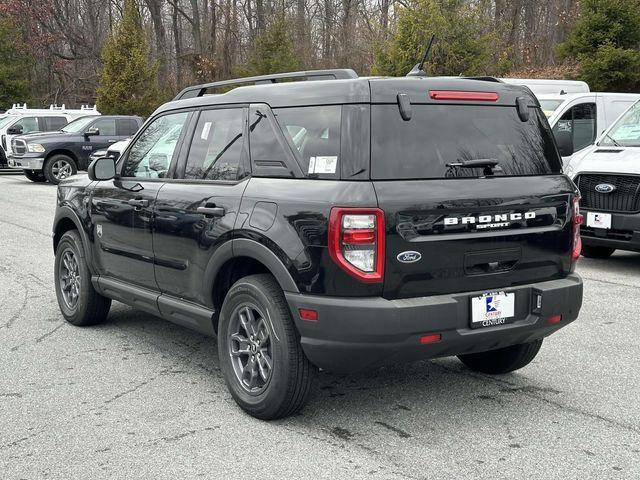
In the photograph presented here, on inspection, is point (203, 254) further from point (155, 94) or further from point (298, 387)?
point (155, 94)

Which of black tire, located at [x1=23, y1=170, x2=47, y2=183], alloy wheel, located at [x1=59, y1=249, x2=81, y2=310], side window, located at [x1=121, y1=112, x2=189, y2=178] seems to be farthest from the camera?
black tire, located at [x1=23, y1=170, x2=47, y2=183]

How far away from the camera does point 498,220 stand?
168 inches

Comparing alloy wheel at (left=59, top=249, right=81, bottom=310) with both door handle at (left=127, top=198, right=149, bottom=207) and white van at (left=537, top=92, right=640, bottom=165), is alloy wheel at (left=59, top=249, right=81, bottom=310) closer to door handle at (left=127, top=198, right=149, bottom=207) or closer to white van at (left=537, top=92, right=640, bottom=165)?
door handle at (left=127, top=198, right=149, bottom=207)

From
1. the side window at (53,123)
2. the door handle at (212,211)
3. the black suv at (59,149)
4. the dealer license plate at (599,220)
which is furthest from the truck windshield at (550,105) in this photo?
the side window at (53,123)

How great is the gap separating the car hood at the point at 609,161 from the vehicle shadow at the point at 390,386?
451cm

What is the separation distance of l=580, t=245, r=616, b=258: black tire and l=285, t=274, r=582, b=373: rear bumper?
6383 mm

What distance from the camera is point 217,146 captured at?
16.5 ft

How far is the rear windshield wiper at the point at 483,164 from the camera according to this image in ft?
14.1

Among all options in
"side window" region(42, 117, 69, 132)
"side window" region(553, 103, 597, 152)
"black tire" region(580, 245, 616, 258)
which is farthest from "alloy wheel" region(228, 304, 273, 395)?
"side window" region(42, 117, 69, 132)

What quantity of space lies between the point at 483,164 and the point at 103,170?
2.96 m

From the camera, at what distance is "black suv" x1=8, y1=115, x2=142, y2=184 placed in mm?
21723

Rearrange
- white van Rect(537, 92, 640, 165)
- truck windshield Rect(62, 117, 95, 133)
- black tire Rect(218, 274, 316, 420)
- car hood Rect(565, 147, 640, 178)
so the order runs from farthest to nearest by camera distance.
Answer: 1. truck windshield Rect(62, 117, 95, 133)
2. white van Rect(537, 92, 640, 165)
3. car hood Rect(565, 147, 640, 178)
4. black tire Rect(218, 274, 316, 420)

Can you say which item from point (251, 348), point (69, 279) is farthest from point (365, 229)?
point (69, 279)

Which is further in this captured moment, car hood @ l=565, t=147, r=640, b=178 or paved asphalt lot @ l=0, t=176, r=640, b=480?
car hood @ l=565, t=147, r=640, b=178
